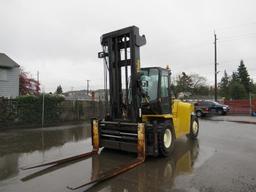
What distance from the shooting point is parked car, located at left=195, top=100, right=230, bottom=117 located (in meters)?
21.4

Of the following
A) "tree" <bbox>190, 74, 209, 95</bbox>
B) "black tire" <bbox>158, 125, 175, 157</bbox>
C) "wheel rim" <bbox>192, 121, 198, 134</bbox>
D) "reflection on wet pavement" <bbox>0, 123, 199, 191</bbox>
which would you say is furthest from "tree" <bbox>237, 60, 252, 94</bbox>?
"black tire" <bbox>158, 125, 175, 157</bbox>

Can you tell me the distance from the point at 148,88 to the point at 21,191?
4.14 meters

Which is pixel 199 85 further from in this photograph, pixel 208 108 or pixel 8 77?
pixel 8 77

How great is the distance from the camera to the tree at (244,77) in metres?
51.4

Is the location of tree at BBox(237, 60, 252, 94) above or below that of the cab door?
above

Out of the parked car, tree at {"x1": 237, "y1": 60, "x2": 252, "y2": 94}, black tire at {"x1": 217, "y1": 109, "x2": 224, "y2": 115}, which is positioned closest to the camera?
the parked car

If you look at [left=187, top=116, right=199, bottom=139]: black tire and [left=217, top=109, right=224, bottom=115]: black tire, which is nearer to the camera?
[left=187, top=116, right=199, bottom=139]: black tire

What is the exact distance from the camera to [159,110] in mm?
7094

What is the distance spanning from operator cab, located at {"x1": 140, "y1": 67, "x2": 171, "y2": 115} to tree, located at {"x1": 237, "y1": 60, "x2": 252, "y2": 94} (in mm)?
48609

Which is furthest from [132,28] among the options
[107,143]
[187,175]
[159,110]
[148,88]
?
[187,175]

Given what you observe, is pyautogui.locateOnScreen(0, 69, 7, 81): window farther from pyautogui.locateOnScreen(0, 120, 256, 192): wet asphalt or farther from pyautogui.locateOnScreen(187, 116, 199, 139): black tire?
pyautogui.locateOnScreen(187, 116, 199, 139): black tire

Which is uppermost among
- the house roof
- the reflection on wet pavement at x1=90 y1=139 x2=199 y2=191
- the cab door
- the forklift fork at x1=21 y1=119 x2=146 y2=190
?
the house roof

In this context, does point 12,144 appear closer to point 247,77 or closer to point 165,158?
point 165,158

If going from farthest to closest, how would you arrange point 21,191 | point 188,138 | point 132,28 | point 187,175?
point 188,138 < point 132,28 < point 187,175 < point 21,191
